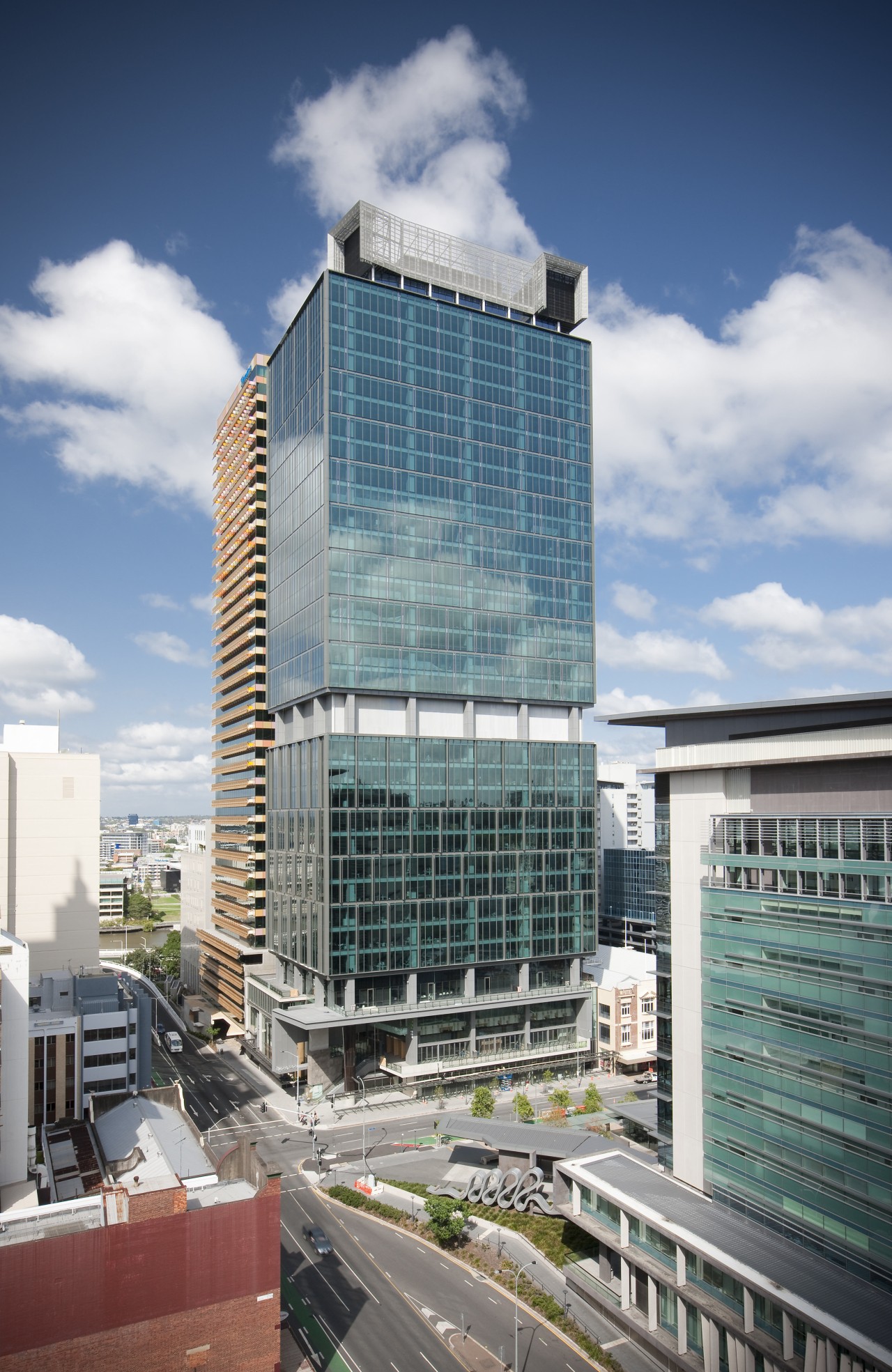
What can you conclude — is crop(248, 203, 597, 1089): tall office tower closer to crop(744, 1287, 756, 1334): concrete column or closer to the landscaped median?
the landscaped median

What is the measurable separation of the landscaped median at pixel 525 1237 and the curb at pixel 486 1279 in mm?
107

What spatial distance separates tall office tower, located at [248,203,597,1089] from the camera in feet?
358

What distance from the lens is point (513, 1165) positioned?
8294cm

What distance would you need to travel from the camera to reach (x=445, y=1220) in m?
71.6

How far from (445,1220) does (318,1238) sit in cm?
1000

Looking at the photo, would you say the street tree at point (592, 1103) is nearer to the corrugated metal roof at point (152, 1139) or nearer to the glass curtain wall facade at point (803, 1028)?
the glass curtain wall facade at point (803, 1028)

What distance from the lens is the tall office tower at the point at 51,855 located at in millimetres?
101250

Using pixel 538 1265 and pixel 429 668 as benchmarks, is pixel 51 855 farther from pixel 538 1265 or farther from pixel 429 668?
pixel 538 1265

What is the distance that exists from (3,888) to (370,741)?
42998 millimetres

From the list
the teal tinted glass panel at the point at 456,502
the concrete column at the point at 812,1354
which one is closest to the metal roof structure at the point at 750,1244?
the concrete column at the point at 812,1354

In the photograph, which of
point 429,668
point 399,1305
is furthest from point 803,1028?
point 429,668

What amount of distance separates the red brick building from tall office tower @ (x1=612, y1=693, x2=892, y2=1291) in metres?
30.2

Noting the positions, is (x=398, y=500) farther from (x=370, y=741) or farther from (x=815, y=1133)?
(x=815, y=1133)

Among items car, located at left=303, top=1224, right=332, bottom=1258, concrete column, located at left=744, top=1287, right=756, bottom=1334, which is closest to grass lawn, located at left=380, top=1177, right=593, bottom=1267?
car, located at left=303, top=1224, right=332, bottom=1258
